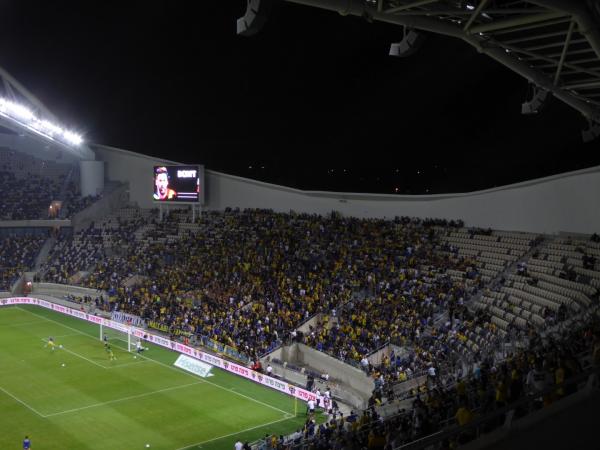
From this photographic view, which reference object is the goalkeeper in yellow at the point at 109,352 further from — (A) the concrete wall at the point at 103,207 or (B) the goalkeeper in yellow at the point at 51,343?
(A) the concrete wall at the point at 103,207

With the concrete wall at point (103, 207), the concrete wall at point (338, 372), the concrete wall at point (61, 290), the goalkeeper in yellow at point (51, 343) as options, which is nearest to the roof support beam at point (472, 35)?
the concrete wall at point (338, 372)

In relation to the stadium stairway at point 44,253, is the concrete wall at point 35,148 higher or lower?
higher

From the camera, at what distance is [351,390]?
29.0 metres

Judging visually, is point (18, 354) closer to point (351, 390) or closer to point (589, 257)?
point (351, 390)

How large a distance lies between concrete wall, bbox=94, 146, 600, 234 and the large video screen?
2.41 m

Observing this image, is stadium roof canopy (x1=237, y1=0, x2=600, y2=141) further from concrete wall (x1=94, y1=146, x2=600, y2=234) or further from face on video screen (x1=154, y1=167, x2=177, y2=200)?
face on video screen (x1=154, y1=167, x2=177, y2=200)

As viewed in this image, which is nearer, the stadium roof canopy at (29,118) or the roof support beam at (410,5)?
the roof support beam at (410,5)

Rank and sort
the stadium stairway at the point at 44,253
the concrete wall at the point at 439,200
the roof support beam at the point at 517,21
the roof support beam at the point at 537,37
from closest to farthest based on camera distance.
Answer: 1. the roof support beam at the point at 517,21
2. the roof support beam at the point at 537,37
3. the concrete wall at the point at 439,200
4. the stadium stairway at the point at 44,253

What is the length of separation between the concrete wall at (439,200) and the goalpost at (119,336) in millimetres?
16113

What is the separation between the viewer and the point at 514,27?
13805 millimetres

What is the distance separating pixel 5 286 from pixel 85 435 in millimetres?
34143

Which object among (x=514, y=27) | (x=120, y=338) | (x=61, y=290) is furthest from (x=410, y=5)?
(x=61, y=290)

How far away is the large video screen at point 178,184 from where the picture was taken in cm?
5338

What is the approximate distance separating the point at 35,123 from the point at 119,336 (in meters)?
18.0
